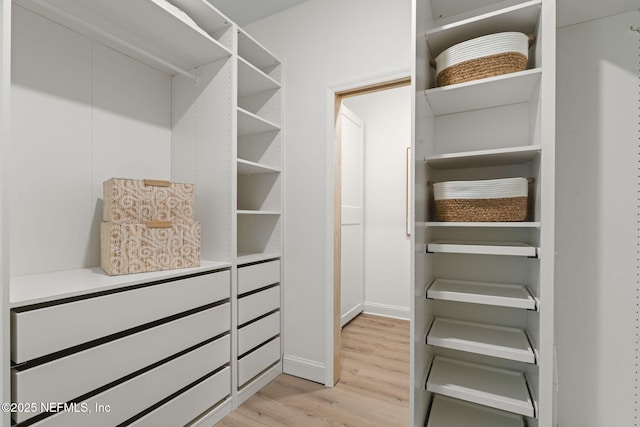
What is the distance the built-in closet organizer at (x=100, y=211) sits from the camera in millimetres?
1119

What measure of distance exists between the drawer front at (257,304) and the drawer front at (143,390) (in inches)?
8.6

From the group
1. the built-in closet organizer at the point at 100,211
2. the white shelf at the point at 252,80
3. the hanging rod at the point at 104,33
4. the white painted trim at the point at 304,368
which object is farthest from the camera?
the white painted trim at the point at 304,368

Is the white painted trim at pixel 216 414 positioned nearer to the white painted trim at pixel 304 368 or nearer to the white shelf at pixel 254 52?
the white painted trim at pixel 304 368

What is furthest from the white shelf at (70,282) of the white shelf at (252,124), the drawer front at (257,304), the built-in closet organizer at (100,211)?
the white shelf at (252,124)

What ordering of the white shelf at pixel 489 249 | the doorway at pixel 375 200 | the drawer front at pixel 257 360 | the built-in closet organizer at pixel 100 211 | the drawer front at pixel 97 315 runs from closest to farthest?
1. the drawer front at pixel 97 315
2. the built-in closet organizer at pixel 100 211
3. the white shelf at pixel 489 249
4. the drawer front at pixel 257 360
5. the doorway at pixel 375 200

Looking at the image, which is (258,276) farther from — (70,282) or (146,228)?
Result: (70,282)

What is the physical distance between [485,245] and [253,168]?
1.51 m

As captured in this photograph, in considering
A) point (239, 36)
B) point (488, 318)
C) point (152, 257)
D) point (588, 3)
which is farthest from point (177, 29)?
point (488, 318)

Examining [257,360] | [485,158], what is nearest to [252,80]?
[485,158]

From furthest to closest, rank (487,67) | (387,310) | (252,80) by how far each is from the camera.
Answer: (387,310), (252,80), (487,67)

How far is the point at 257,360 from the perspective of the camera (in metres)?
2.03

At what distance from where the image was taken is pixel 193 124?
200cm

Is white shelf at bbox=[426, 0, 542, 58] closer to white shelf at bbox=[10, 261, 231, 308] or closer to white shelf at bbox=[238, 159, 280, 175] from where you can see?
white shelf at bbox=[238, 159, 280, 175]

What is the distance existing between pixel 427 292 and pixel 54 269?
5.94ft
